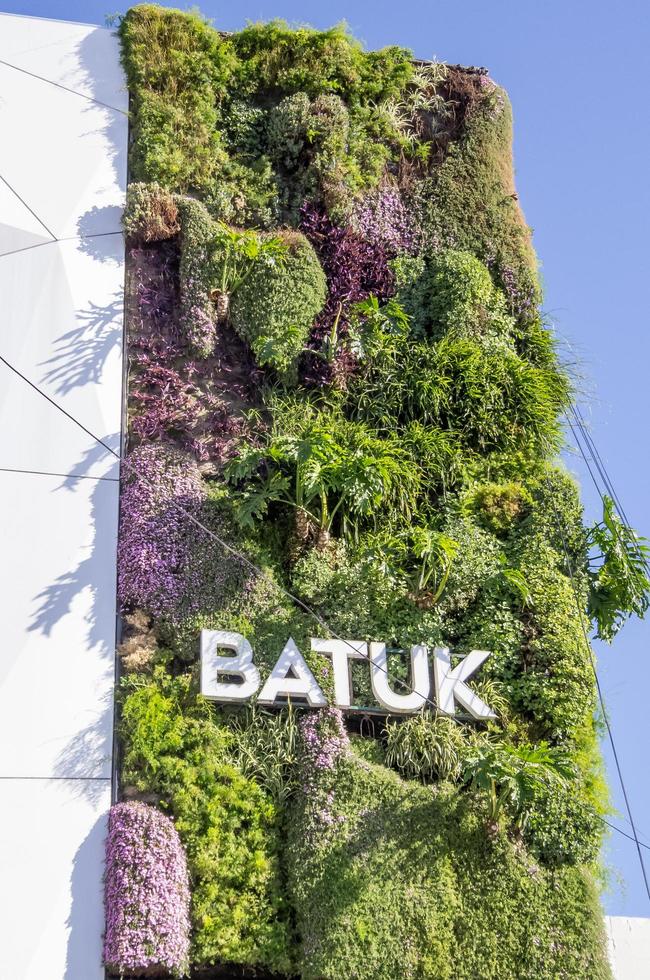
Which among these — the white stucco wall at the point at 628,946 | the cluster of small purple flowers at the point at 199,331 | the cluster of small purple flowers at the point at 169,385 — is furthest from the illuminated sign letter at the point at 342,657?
the cluster of small purple flowers at the point at 199,331

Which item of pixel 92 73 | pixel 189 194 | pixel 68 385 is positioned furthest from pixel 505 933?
pixel 92 73

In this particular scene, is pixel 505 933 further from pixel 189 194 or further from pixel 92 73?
pixel 92 73

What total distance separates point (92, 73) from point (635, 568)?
374 inches

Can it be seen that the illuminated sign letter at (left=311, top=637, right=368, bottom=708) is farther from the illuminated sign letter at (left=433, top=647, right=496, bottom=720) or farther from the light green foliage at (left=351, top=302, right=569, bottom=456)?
the light green foliage at (left=351, top=302, right=569, bottom=456)

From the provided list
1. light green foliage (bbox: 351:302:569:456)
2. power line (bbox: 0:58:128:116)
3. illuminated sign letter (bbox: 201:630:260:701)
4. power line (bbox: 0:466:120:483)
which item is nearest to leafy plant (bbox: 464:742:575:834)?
illuminated sign letter (bbox: 201:630:260:701)

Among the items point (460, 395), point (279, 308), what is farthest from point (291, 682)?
point (279, 308)

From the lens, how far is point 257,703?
11148mm

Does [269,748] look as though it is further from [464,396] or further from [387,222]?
[387,222]

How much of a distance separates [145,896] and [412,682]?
11.2 feet

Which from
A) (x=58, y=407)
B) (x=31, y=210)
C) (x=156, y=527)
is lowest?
(x=156, y=527)

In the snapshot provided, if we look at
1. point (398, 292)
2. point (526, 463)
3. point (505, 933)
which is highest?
point (398, 292)

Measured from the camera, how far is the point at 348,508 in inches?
482

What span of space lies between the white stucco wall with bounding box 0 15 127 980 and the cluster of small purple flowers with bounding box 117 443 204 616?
199 millimetres

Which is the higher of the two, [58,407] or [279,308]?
[279,308]
